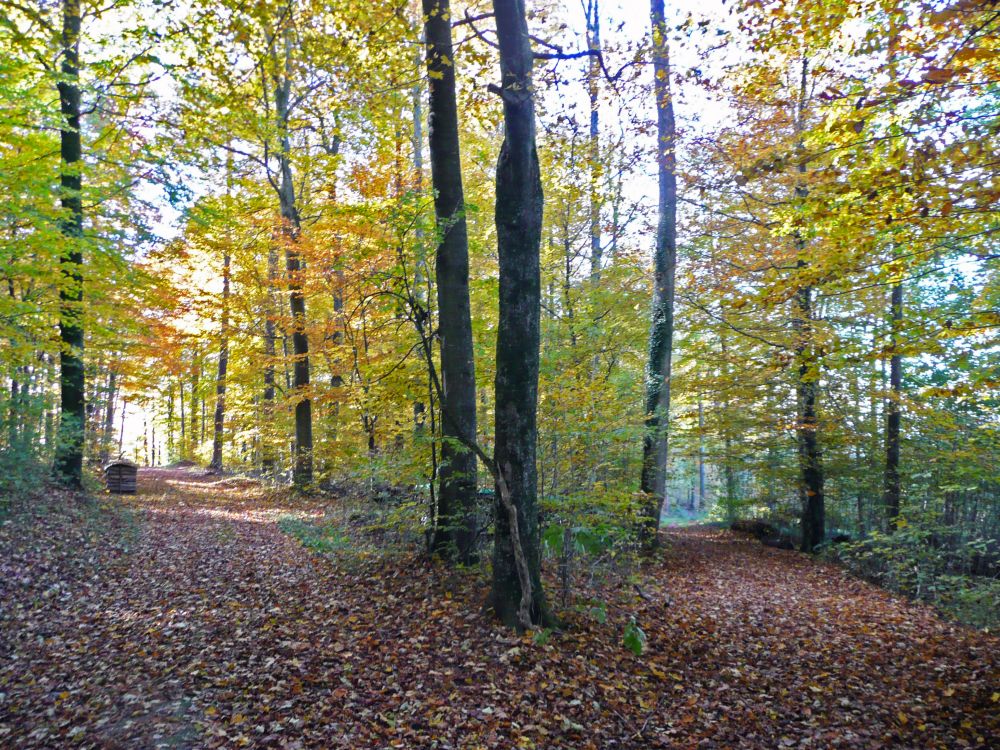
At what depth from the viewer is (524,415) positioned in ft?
19.2

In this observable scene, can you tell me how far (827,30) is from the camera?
5.47 metres

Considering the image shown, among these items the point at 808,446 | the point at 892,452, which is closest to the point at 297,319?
the point at 808,446

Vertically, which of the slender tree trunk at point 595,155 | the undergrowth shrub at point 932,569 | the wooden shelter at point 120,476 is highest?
the slender tree trunk at point 595,155

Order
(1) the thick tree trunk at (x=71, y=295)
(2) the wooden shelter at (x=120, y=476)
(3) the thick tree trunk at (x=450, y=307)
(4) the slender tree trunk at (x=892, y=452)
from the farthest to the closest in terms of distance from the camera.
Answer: (2) the wooden shelter at (x=120, y=476)
(4) the slender tree trunk at (x=892, y=452)
(1) the thick tree trunk at (x=71, y=295)
(3) the thick tree trunk at (x=450, y=307)

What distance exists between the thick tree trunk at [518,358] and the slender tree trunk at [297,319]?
31.0 ft

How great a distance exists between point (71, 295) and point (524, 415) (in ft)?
30.4

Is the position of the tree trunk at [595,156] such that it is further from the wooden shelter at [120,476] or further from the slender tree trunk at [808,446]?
the wooden shelter at [120,476]

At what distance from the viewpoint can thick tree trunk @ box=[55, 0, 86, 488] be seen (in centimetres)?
1019

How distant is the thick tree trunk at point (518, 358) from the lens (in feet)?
19.0

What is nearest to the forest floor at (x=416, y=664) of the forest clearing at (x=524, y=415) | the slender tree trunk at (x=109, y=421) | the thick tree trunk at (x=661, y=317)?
the forest clearing at (x=524, y=415)

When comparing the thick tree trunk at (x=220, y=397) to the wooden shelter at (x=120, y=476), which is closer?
the wooden shelter at (x=120, y=476)

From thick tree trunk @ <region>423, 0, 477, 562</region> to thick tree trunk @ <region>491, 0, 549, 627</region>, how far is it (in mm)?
1337

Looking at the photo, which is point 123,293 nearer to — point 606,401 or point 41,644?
point 41,644

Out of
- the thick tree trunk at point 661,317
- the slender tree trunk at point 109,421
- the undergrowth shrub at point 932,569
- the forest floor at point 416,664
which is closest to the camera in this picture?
the forest floor at point 416,664
